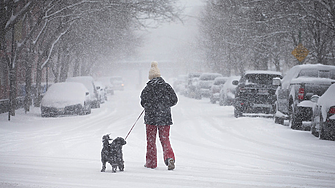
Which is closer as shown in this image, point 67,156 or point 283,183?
point 283,183

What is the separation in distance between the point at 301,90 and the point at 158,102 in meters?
7.27

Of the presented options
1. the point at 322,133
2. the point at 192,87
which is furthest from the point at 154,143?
the point at 192,87

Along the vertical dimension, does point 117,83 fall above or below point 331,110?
above

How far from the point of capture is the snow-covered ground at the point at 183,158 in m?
6.36

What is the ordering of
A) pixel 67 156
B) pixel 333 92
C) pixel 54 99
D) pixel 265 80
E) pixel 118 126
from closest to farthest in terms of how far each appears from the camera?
pixel 67 156 → pixel 333 92 → pixel 118 126 → pixel 265 80 → pixel 54 99

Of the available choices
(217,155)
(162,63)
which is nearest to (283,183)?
Result: (217,155)

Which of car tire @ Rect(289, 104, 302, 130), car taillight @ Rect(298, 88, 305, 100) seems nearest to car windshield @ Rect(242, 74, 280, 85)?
car tire @ Rect(289, 104, 302, 130)

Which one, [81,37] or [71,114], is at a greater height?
[81,37]

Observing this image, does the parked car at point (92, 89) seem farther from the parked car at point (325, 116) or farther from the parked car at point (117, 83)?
the parked car at point (117, 83)

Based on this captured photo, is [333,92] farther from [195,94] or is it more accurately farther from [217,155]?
[195,94]

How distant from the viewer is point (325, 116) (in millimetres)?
11211

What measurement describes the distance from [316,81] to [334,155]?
14.5ft

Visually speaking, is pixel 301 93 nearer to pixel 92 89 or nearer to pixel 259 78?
pixel 259 78

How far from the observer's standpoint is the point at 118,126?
1506 centimetres
